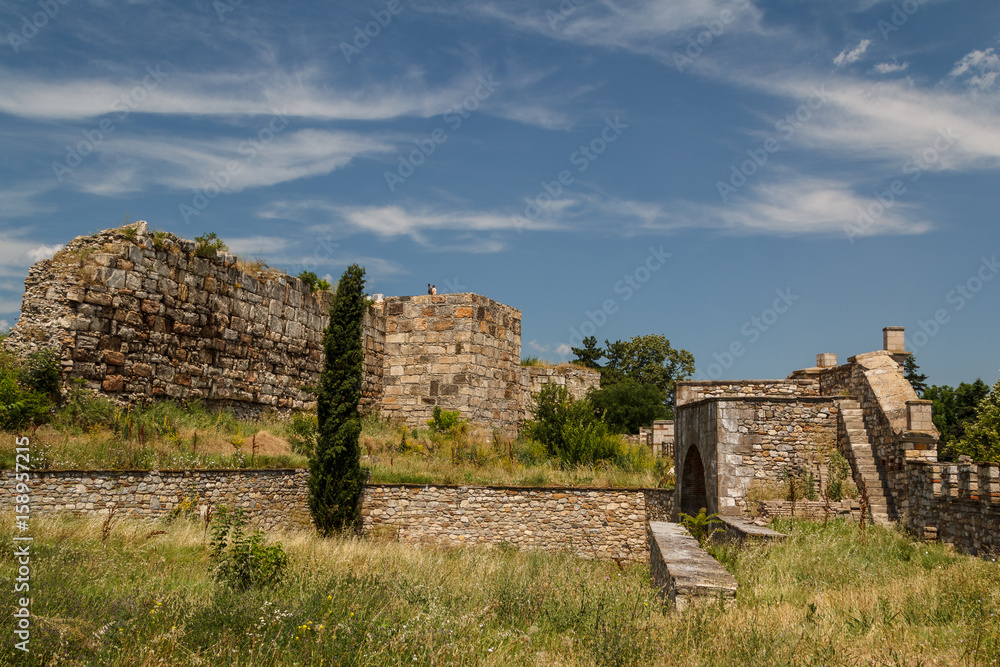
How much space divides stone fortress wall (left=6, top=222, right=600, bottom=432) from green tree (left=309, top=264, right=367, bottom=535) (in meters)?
3.01

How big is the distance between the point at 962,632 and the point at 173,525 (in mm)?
11269

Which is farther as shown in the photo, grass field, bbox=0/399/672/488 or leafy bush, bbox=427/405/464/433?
leafy bush, bbox=427/405/464/433

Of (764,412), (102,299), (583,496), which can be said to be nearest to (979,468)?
(764,412)

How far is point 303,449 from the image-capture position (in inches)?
698

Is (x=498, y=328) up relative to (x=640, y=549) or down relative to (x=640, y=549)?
up

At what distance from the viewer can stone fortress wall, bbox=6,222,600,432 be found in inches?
571

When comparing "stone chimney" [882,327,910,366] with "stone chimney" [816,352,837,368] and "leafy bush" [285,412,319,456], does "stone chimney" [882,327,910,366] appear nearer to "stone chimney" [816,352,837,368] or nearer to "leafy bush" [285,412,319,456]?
"stone chimney" [816,352,837,368]

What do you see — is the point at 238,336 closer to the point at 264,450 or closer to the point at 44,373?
the point at 264,450

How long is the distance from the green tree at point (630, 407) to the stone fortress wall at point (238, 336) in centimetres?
601

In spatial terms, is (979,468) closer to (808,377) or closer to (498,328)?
(808,377)

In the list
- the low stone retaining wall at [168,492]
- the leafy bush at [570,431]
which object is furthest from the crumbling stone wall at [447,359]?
the low stone retaining wall at [168,492]

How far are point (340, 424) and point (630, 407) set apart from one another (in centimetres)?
2016

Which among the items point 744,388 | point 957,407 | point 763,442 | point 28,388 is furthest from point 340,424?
point 957,407

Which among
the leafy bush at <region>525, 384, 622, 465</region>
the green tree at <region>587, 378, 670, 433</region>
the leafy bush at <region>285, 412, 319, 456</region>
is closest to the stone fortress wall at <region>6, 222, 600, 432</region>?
the leafy bush at <region>285, 412, 319, 456</region>
